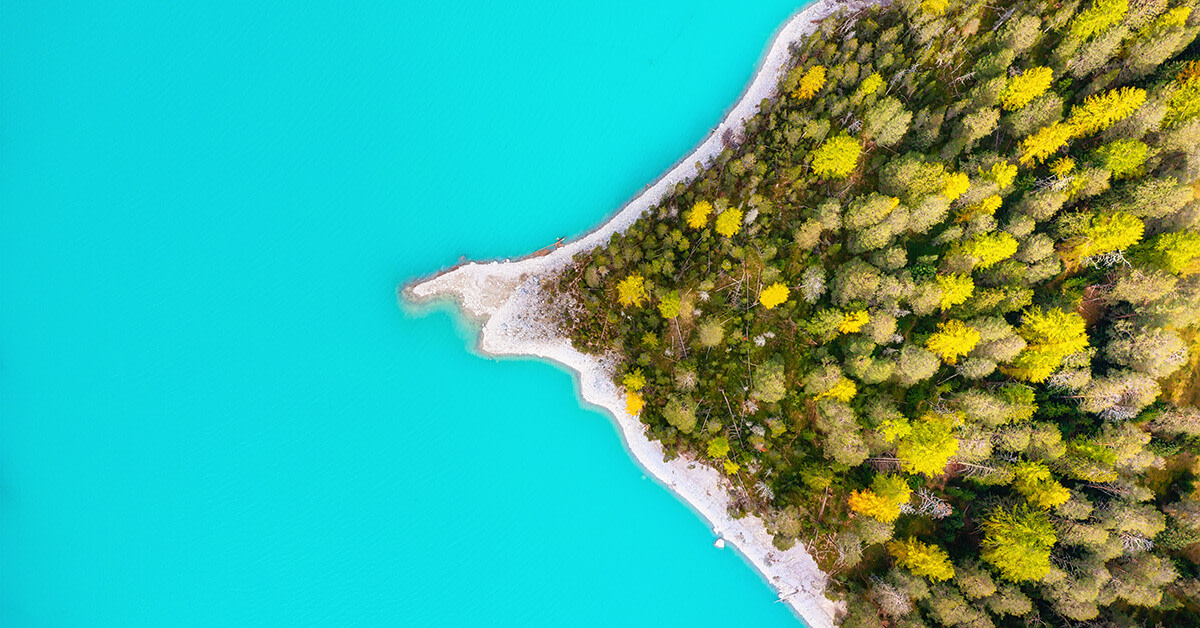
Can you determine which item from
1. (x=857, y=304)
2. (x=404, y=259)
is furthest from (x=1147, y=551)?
(x=404, y=259)

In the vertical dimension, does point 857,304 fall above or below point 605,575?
above

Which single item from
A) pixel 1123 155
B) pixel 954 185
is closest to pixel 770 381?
pixel 954 185

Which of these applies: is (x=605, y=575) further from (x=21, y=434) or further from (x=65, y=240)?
(x=65, y=240)

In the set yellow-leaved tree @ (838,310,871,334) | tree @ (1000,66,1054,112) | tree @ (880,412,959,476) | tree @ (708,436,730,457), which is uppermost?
tree @ (1000,66,1054,112)

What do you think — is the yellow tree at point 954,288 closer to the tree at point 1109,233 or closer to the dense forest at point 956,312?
the dense forest at point 956,312

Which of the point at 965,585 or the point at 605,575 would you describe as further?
the point at 605,575

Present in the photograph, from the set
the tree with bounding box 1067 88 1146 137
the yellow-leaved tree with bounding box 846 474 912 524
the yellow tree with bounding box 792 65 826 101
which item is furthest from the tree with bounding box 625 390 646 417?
the tree with bounding box 1067 88 1146 137

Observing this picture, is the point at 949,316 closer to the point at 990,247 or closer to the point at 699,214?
the point at 990,247

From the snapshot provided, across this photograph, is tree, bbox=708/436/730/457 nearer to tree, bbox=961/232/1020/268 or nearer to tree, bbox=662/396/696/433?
tree, bbox=662/396/696/433
